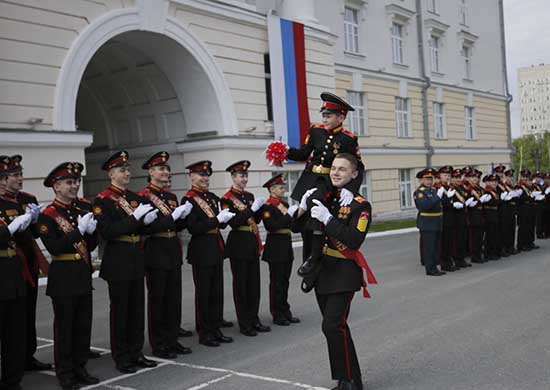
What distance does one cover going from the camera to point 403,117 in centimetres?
2658

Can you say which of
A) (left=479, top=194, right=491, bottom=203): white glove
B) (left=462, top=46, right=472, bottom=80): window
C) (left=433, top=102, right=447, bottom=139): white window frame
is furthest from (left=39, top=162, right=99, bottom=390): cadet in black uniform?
(left=462, top=46, right=472, bottom=80): window

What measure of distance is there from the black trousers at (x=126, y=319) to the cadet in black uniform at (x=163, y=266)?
373mm

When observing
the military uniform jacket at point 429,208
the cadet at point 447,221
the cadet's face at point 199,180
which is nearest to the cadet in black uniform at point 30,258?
the cadet's face at point 199,180

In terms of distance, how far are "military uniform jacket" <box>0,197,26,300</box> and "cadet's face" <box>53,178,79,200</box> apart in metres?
0.42

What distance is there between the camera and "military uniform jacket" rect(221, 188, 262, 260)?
23.5 feet

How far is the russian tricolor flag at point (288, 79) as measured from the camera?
1831 cm

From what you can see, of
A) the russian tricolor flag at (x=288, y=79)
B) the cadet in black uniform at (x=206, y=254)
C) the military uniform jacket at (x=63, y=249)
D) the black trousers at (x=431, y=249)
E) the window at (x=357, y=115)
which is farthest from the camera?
the window at (x=357, y=115)

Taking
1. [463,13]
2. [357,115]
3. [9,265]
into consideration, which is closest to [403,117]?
[357,115]

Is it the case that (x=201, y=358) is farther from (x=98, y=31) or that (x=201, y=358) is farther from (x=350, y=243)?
(x=98, y=31)

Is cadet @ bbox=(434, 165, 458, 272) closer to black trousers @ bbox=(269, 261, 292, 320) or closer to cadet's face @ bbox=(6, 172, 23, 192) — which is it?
black trousers @ bbox=(269, 261, 292, 320)

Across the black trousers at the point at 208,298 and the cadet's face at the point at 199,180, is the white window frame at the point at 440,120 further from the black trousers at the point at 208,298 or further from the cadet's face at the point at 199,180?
the black trousers at the point at 208,298

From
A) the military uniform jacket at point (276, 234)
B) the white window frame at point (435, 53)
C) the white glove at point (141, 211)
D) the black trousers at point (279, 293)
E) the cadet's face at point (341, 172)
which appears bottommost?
the black trousers at point (279, 293)

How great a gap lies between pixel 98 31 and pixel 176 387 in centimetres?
1081

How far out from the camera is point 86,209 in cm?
607
